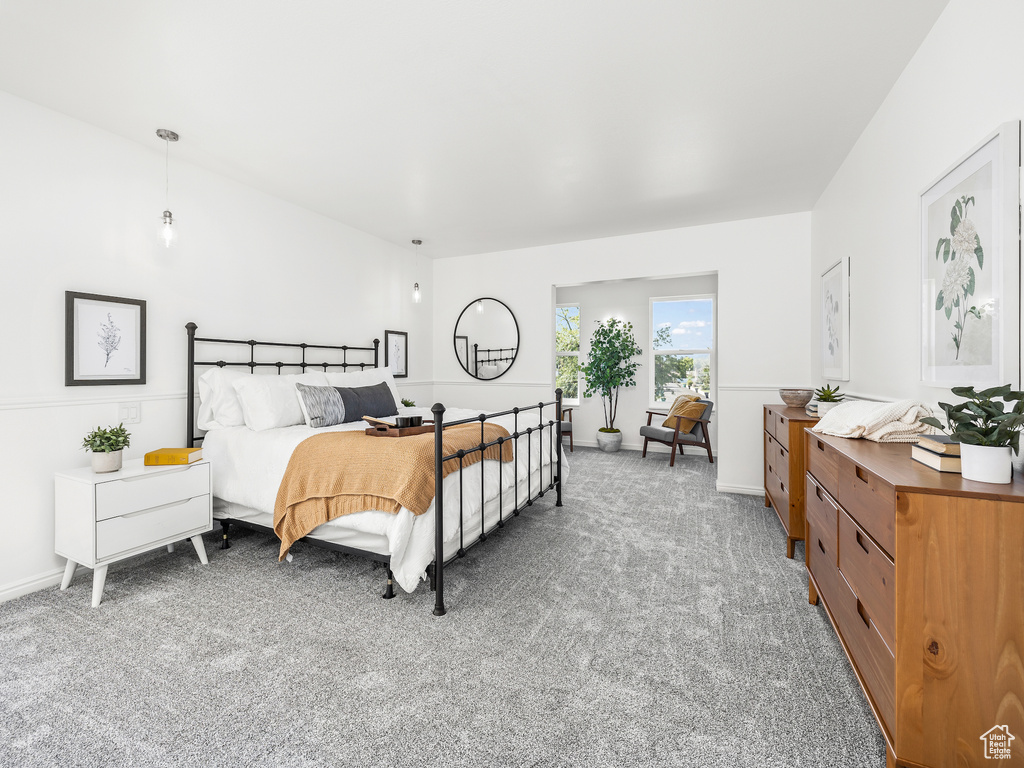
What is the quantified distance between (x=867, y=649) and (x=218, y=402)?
141 inches

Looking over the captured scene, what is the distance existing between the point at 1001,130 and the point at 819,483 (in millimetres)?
1386

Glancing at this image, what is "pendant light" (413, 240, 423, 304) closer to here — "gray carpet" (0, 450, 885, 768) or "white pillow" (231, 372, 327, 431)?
"white pillow" (231, 372, 327, 431)

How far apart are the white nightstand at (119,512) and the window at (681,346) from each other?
557cm

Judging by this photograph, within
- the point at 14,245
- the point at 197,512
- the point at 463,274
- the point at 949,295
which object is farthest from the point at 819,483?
the point at 463,274

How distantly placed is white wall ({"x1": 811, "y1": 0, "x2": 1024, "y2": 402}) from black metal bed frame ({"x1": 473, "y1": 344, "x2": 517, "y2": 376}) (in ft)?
10.5

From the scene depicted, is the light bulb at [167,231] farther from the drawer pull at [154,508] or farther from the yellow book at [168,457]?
the drawer pull at [154,508]

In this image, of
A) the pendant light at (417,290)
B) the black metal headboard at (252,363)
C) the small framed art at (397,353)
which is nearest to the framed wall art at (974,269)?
the black metal headboard at (252,363)

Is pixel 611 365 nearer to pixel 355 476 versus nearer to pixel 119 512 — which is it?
pixel 355 476

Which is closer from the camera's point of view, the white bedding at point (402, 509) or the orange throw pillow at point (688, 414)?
the white bedding at point (402, 509)

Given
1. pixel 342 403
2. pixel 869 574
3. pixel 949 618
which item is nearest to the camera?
pixel 949 618

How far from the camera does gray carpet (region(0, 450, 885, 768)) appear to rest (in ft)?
4.67

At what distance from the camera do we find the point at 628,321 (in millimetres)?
6703

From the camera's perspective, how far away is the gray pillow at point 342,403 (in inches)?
126

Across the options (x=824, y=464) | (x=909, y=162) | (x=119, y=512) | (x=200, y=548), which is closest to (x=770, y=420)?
(x=824, y=464)
